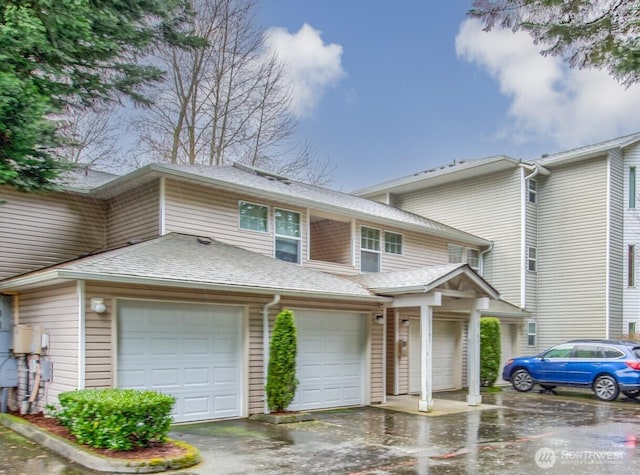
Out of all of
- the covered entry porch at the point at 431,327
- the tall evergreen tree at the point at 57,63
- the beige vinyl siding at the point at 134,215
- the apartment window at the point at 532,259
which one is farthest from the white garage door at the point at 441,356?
the tall evergreen tree at the point at 57,63

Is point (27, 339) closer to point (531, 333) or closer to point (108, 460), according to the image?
point (108, 460)

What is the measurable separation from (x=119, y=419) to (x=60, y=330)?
9.96 feet

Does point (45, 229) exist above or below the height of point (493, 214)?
below

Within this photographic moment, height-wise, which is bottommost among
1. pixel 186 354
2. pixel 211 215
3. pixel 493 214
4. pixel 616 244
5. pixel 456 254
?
pixel 186 354

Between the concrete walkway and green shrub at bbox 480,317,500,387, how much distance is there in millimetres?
2961

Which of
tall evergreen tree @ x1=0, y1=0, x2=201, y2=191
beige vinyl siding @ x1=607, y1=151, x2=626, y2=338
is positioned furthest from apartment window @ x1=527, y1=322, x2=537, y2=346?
tall evergreen tree @ x1=0, y1=0, x2=201, y2=191

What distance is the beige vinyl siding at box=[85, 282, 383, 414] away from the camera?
8617mm

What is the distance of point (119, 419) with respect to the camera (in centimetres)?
671

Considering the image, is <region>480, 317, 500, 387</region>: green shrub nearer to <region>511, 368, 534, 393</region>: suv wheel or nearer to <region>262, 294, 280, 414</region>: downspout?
<region>511, 368, 534, 393</region>: suv wheel

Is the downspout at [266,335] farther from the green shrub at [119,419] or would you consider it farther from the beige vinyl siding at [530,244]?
the beige vinyl siding at [530,244]

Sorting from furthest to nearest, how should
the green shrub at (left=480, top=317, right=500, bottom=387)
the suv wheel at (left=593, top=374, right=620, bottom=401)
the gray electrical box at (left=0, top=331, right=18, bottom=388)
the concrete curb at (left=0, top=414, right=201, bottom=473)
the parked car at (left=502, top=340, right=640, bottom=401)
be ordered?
the green shrub at (left=480, top=317, right=500, bottom=387), the suv wheel at (left=593, top=374, right=620, bottom=401), the parked car at (left=502, top=340, right=640, bottom=401), the gray electrical box at (left=0, top=331, right=18, bottom=388), the concrete curb at (left=0, top=414, right=201, bottom=473)

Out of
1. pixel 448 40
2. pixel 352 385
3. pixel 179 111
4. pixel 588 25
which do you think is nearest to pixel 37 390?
pixel 352 385

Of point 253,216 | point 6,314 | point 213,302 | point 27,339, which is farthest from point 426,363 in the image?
point 6,314
